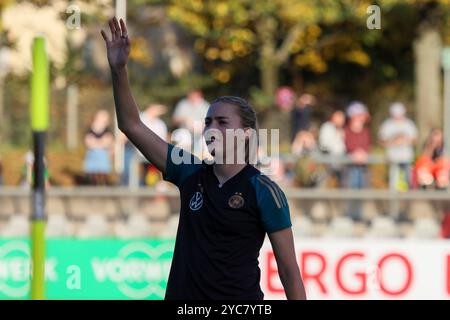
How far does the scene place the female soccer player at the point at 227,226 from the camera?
494 cm

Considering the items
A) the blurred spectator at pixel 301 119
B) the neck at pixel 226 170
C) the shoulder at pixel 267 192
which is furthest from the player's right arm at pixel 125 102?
the blurred spectator at pixel 301 119

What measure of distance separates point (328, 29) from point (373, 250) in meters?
17.2

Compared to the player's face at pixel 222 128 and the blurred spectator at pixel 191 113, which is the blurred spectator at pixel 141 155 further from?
the player's face at pixel 222 128

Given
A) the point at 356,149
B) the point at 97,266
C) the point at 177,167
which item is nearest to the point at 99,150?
the point at 356,149

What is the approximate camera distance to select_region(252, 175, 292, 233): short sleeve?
4930 mm

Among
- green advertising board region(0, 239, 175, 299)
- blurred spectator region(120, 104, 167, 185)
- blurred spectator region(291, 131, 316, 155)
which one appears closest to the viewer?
green advertising board region(0, 239, 175, 299)

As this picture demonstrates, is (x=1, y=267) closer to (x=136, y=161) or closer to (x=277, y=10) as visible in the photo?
(x=136, y=161)

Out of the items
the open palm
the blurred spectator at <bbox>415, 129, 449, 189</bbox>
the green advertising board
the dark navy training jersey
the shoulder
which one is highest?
the open palm

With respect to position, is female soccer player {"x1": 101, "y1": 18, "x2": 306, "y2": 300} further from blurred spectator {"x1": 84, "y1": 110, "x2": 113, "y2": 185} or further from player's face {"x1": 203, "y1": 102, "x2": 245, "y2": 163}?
blurred spectator {"x1": 84, "y1": 110, "x2": 113, "y2": 185}

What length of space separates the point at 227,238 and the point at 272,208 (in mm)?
204

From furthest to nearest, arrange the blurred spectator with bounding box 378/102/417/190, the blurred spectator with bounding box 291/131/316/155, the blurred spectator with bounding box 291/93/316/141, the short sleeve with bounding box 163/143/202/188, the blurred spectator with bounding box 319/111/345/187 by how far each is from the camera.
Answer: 1. the blurred spectator with bounding box 319/111/345/187
2. the blurred spectator with bounding box 291/93/316/141
3. the blurred spectator with bounding box 291/131/316/155
4. the blurred spectator with bounding box 378/102/417/190
5. the short sleeve with bounding box 163/143/202/188

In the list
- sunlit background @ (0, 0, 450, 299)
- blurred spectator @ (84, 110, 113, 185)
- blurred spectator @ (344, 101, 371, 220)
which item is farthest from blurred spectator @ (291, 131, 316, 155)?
blurred spectator @ (84, 110, 113, 185)

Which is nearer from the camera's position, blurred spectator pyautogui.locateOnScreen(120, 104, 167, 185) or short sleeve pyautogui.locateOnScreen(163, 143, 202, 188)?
short sleeve pyautogui.locateOnScreen(163, 143, 202, 188)
